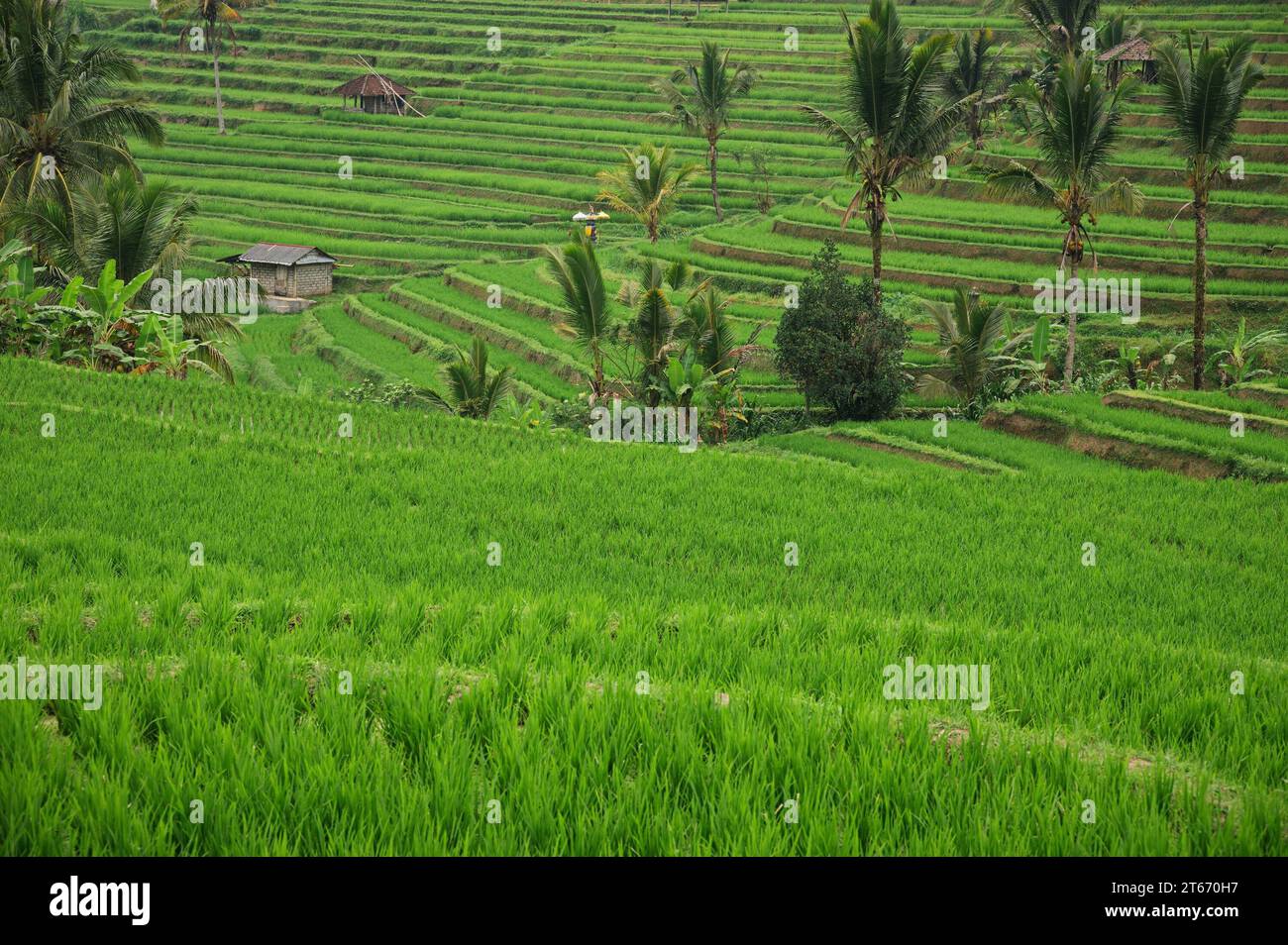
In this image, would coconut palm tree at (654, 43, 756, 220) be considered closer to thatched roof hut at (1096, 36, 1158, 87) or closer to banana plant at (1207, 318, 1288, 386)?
thatched roof hut at (1096, 36, 1158, 87)

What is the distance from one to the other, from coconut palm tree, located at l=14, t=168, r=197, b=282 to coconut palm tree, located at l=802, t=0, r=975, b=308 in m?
9.57

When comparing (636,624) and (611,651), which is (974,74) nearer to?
(636,624)

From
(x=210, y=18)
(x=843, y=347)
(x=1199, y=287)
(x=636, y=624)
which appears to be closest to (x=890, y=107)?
(x=843, y=347)

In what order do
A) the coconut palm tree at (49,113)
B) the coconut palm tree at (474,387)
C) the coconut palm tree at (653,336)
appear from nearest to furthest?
the coconut palm tree at (474,387), the coconut palm tree at (653,336), the coconut palm tree at (49,113)

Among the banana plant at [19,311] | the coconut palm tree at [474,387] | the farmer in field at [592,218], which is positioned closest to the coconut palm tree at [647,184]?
the farmer in field at [592,218]

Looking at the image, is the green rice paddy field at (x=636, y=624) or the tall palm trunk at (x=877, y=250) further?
the tall palm trunk at (x=877, y=250)

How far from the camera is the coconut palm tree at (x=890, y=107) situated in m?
18.2

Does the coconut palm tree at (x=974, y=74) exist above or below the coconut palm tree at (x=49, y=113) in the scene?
above

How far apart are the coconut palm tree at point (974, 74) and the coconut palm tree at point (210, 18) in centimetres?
2780

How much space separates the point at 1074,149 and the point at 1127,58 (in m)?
18.9

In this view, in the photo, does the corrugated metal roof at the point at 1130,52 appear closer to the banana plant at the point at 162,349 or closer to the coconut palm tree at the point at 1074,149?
the coconut palm tree at the point at 1074,149

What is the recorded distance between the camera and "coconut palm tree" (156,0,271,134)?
1891 inches

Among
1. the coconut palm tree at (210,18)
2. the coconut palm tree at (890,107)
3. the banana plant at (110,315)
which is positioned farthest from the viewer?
the coconut palm tree at (210,18)

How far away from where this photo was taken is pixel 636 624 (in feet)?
19.9
